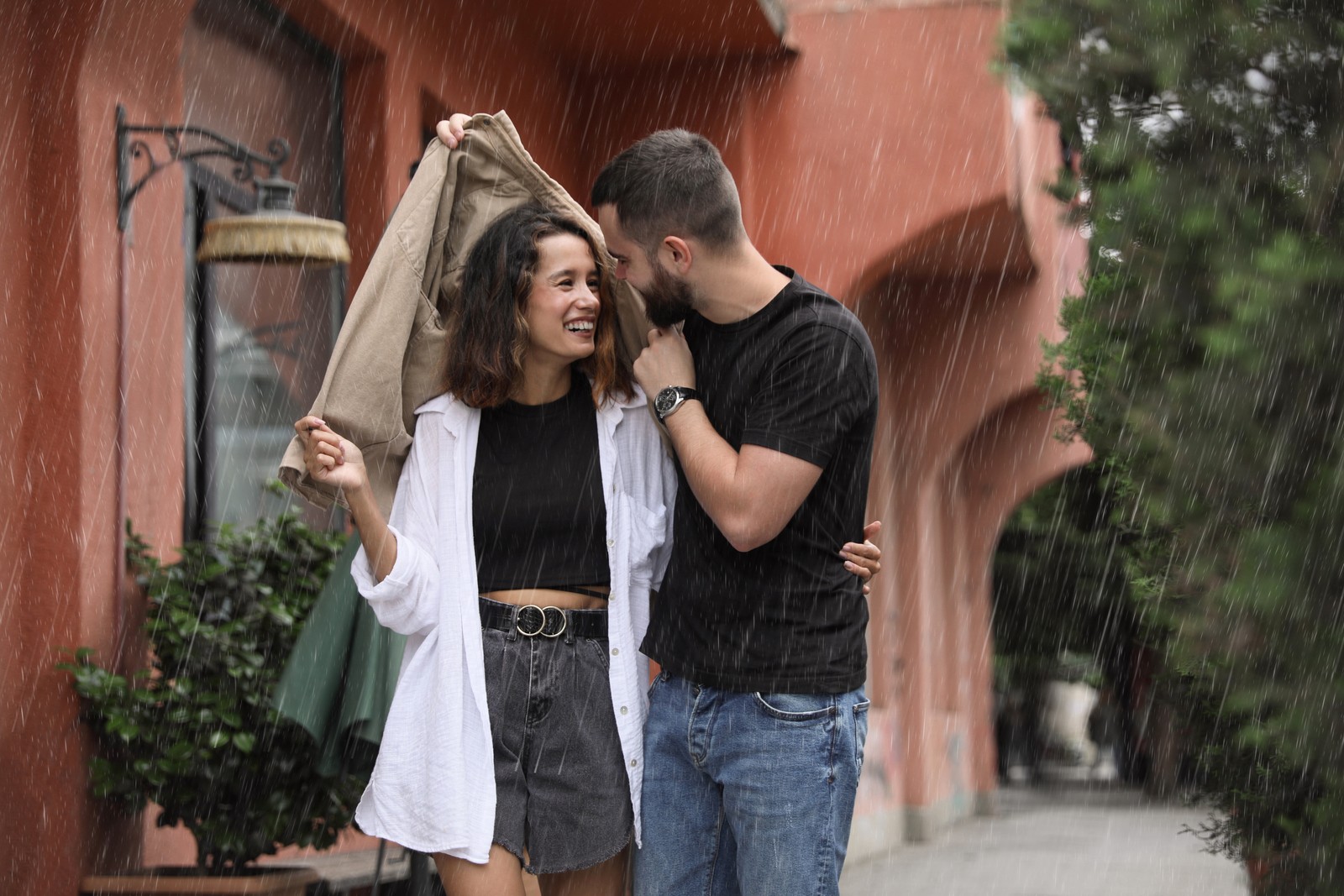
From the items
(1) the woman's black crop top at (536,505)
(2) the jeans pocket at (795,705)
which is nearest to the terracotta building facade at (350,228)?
(2) the jeans pocket at (795,705)

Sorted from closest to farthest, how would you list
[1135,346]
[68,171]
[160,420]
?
[1135,346] → [68,171] → [160,420]

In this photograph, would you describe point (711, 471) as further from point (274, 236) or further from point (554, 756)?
point (274, 236)

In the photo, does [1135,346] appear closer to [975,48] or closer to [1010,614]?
[975,48]

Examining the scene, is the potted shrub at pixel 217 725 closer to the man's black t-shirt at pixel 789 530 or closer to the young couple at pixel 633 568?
the young couple at pixel 633 568

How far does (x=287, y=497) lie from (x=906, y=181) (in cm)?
469

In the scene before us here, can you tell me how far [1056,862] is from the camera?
11719 mm

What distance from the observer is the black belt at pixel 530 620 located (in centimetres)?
320

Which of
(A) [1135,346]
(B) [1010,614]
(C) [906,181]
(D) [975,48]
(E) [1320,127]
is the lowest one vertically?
(B) [1010,614]

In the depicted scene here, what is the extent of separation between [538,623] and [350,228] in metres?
4.52

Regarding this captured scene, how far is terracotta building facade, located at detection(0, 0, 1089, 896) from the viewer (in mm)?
5016

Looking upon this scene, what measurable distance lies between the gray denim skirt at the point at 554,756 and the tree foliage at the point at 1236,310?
3.99ft

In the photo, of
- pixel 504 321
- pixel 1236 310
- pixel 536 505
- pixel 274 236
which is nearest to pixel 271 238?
pixel 274 236

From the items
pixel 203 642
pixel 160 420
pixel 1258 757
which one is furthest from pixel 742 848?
pixel 160 420

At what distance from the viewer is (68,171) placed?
5.10 metres
